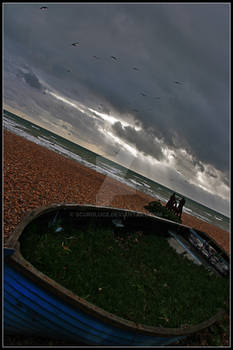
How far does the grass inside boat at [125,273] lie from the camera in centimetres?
371

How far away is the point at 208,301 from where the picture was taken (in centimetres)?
519

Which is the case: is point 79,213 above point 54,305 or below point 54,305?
above

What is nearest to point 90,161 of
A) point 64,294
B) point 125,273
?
point 125,273

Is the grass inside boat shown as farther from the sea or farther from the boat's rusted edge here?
the sea

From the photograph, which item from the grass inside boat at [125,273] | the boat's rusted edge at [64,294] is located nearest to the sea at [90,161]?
the grass inside boat at [125,273]

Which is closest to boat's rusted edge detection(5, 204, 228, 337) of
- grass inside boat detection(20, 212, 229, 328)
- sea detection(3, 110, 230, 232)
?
grass inside boat detection(20, 212, 229, 328)

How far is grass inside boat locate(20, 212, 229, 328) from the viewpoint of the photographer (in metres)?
3.71

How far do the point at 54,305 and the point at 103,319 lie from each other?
776mm

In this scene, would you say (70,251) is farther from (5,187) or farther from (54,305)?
(5,187)

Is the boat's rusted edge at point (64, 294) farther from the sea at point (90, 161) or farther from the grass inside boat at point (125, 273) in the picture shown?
the sea at point (90, 161)

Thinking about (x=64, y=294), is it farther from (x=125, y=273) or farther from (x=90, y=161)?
(x=90, y=161)

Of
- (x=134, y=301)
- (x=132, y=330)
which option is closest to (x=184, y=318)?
(x=134, y=301)

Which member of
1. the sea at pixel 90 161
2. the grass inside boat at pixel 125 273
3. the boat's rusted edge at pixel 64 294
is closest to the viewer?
the boat's rusted edge at pixel 64 294

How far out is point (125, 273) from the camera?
4727 millimetres
